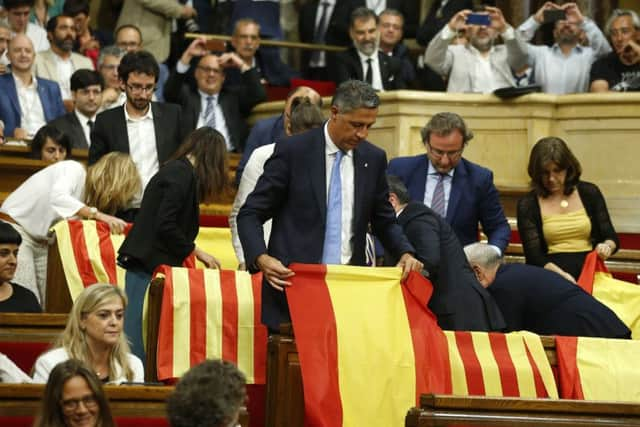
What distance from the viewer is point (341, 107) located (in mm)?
6758

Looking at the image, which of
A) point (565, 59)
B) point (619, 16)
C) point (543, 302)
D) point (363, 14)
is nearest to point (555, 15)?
point (565, 59)

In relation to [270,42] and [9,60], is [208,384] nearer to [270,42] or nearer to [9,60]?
[9,60]

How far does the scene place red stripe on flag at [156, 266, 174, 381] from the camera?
24.8ft

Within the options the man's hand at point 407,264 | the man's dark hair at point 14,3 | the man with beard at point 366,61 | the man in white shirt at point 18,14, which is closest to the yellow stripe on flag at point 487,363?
the man's hand at point 407,264

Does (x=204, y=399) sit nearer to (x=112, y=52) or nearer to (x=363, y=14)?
(x=112, y=52)

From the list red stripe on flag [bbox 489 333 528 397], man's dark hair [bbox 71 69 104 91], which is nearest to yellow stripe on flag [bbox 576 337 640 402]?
red stripe on flag [bbox 489 333 528 397]

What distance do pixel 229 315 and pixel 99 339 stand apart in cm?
113

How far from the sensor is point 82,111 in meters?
11.1

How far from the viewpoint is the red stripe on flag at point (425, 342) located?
7.03 metres

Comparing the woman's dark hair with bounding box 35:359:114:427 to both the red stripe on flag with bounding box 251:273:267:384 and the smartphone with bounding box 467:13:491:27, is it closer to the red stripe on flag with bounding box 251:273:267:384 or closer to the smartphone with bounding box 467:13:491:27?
the red stripe on flag with bounding box 251:273:267:384

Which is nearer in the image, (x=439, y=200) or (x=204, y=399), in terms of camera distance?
(x=204, y=399)

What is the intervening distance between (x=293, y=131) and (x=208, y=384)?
3.79 metres

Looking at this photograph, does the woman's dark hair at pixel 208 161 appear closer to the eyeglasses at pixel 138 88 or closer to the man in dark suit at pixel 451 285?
the man in dark suit at pixel 451 285

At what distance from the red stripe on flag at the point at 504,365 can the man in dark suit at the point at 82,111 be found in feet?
14.6
